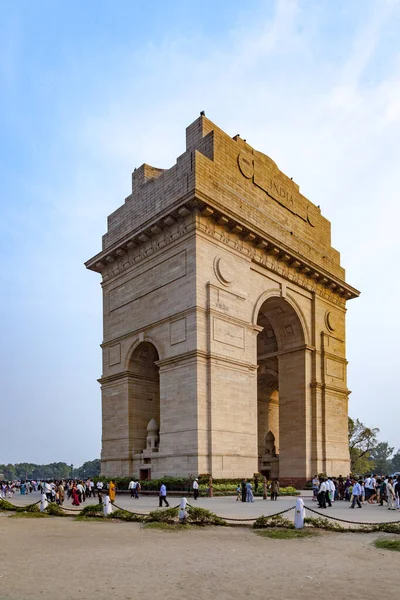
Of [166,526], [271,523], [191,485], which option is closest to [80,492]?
[191,485]

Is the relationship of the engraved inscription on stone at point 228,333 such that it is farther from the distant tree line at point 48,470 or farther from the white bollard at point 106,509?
the distant tree line at point 48,470

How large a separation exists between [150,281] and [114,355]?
188 inches

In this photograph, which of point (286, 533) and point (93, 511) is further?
point (93, 511)

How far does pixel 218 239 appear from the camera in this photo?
2566cm

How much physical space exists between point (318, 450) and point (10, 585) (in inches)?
953

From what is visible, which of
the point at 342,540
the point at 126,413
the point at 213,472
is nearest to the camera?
the point at 342,540

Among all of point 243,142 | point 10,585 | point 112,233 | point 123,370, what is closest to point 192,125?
point 243,142

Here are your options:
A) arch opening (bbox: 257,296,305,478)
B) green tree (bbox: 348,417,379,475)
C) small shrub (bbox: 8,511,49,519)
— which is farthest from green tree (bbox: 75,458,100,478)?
small shrub (bbox: 8,511,49,519)

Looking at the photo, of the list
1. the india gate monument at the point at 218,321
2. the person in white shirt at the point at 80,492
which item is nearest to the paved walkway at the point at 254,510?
the india gate monument at the point at 218,321

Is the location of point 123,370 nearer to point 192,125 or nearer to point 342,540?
point 192,125

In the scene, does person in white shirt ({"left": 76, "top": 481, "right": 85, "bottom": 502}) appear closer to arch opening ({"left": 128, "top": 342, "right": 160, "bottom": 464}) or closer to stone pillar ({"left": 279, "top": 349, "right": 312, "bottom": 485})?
arch opening ({"left": 128, "top": 342, "right": 160, "bottom": 464})

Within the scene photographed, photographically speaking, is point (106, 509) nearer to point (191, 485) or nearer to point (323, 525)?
point (323, 525)

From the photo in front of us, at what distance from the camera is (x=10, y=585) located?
7.79 metres

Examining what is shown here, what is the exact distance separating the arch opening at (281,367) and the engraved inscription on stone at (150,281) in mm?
6430
